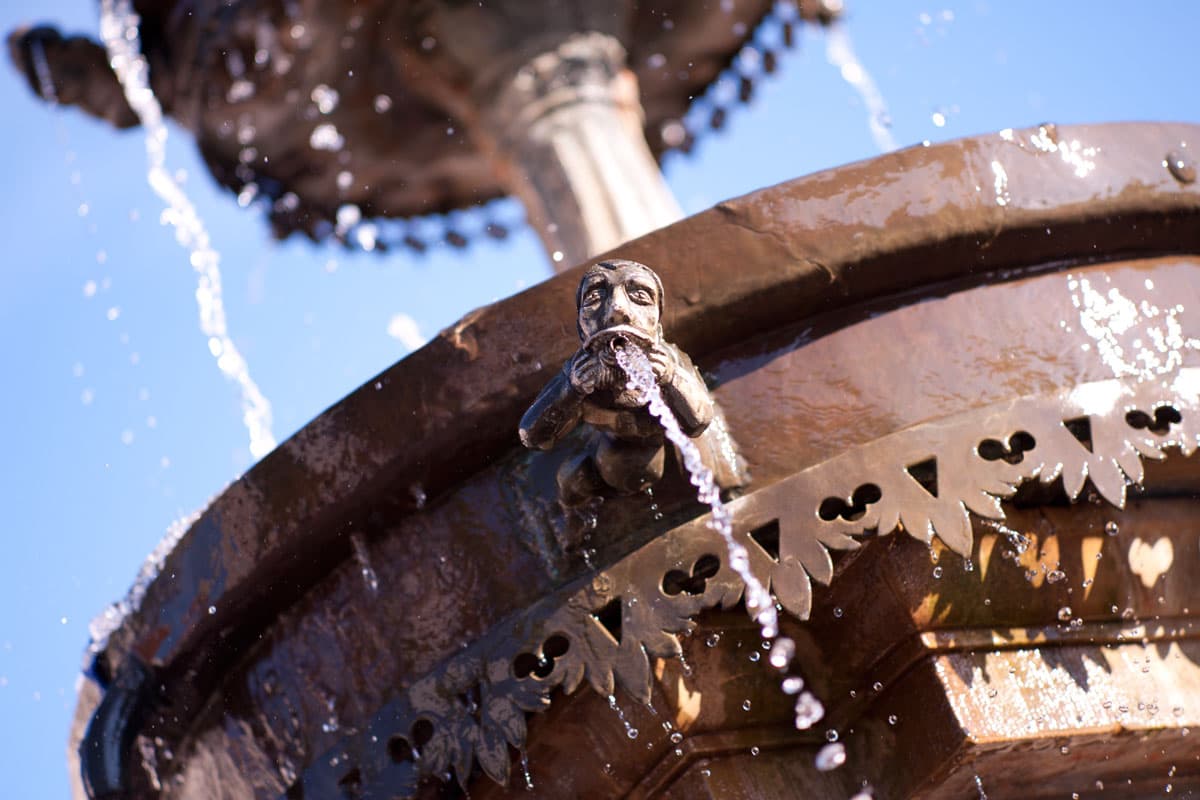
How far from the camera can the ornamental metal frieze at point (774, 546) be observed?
2102mm

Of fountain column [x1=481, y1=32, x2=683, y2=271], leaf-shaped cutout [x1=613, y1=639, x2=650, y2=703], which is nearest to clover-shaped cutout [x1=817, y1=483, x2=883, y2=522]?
leaf-shaped cutout [x1=613, y1=639, x2=650, y2=703]

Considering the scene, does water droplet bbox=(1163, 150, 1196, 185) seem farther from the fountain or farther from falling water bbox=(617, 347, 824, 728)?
falling water bbox=(617, 347, 824, 728)

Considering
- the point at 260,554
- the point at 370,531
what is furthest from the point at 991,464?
the point at 260,554

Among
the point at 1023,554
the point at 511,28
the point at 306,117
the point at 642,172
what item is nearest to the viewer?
the point at 1023,554

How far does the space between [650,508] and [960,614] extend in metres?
0.49

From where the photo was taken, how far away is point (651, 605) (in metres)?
2.12

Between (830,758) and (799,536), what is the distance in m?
0.39

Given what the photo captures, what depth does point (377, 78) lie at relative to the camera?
567cm

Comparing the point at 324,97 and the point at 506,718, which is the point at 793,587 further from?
the point at 324,97

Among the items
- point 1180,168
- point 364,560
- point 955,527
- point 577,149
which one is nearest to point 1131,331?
point 1180,168

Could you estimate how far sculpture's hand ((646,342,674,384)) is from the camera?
80.1 inches

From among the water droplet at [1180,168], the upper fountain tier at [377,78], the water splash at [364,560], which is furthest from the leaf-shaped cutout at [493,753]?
the upper fountain tier at [377,78]

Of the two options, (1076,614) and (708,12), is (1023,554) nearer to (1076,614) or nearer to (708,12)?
(1076,614)

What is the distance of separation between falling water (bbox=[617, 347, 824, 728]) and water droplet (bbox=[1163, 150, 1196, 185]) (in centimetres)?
93
